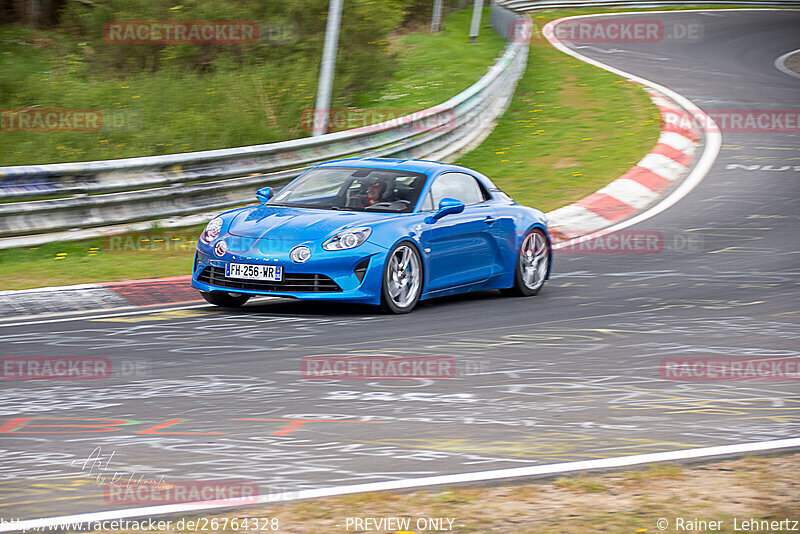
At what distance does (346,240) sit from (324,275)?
1.11ft

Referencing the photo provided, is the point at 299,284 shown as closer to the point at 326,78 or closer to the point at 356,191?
the point at 356,191

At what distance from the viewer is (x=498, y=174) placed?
17.5 metres

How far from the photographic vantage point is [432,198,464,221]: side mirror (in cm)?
999

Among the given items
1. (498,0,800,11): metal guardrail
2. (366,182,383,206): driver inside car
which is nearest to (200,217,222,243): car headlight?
(366,182,383,206): driver inside car

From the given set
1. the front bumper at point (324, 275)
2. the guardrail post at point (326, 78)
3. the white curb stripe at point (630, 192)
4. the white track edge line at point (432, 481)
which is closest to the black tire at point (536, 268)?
the front bumper at point (324, 275)

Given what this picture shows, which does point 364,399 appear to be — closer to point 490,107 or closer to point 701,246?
point 701,246

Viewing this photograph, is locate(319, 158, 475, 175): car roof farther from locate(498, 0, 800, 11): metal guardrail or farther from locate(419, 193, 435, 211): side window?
locate(498, 0, 800, 11): metal guardrail

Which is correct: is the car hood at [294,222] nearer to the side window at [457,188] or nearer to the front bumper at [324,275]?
the front bumper at [324,275]

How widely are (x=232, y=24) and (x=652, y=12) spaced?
27179mm

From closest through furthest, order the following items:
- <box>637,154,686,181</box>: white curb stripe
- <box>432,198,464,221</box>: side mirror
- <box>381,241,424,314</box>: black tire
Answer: <box>381,241,424,314</box>: black tire < <box>432,198,464,221</box>: side mirror < <box>637,154,686,181</box>: white curb stripe

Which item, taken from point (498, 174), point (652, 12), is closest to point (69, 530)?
point (498, 174)

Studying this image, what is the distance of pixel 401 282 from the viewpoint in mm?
9594

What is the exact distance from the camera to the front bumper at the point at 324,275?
921 centimetres

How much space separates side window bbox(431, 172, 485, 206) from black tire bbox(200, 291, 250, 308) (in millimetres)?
1895
